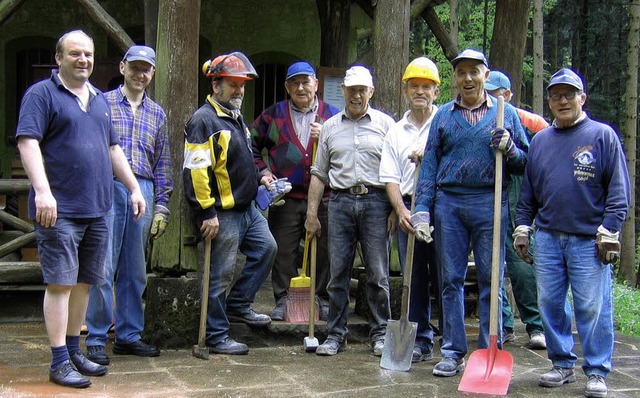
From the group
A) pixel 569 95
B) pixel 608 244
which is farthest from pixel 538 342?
pixel 569 95

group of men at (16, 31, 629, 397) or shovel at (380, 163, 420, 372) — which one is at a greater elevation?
group of men at (16, 31, 629, 397)

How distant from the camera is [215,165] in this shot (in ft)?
17.9

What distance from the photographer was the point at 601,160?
4.70 m

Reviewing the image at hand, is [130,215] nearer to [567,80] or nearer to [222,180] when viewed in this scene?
[222,180]

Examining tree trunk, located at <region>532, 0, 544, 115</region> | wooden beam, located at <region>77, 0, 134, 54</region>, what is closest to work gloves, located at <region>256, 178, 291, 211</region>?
wooden beam, located at <region>77, 0, 134, 54</region>

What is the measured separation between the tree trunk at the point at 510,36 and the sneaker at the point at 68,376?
487 centimetres

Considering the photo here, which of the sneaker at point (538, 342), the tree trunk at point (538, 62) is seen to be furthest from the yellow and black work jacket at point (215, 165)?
the tree trunk at point (538, 62)

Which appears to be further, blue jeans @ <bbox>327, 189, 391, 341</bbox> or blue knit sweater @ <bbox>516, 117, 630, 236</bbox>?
blue jeans @ <bbox>327, 189, 391, 341</bbox>

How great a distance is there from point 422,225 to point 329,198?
946 mm

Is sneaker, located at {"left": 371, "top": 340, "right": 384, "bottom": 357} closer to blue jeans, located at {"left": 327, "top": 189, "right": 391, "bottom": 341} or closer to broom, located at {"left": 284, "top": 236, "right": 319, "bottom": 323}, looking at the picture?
blue jeans, located at {"left": 327, "top": 189, "right": 391, "bottom": 341}

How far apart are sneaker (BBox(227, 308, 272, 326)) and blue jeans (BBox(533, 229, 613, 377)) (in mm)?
2021

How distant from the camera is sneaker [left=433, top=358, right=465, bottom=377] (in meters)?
5.05

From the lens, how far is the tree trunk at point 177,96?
228 inches

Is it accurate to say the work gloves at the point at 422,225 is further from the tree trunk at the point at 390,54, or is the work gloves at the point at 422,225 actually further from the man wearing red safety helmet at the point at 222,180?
the tree trunk at the point at 390,54
